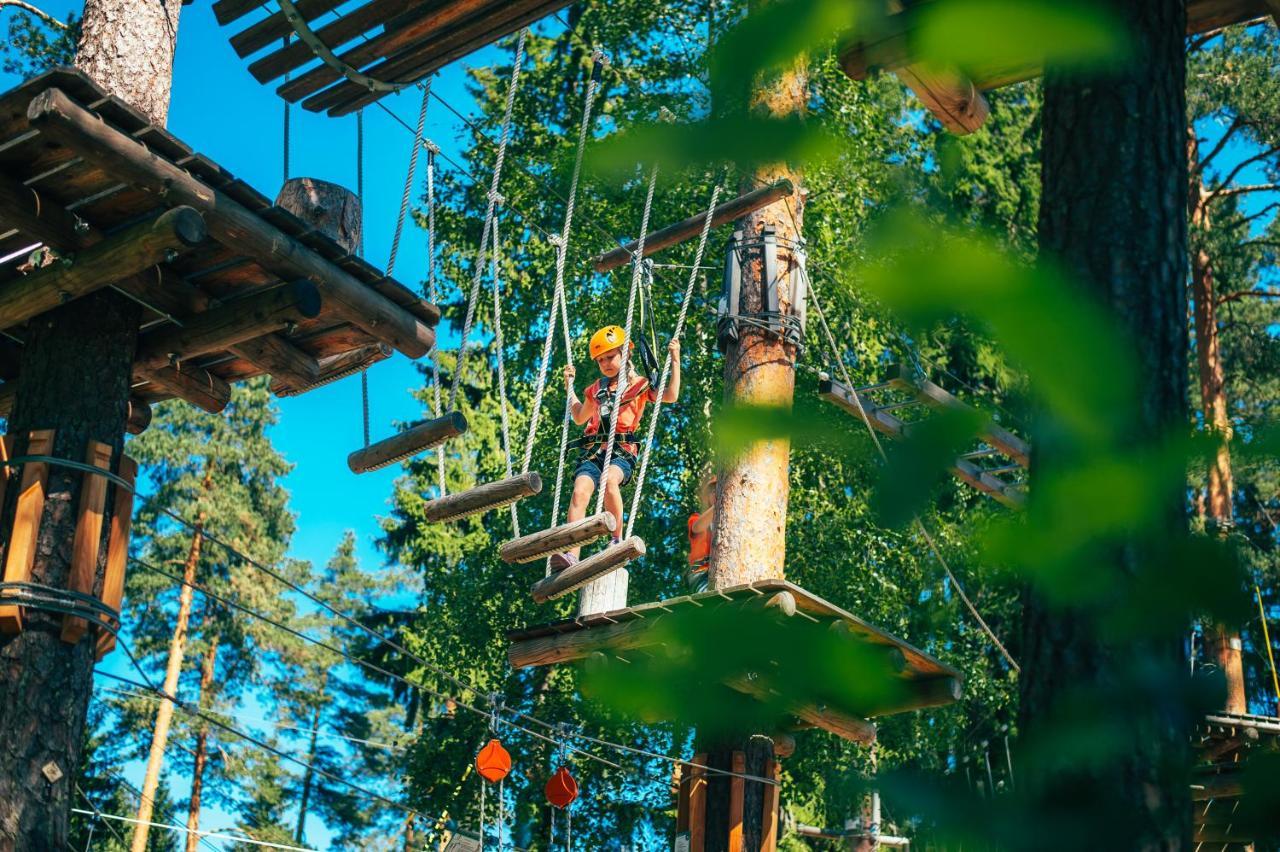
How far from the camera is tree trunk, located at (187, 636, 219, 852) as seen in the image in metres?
24.8

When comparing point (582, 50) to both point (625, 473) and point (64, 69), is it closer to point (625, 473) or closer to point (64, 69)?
point (625, 473)

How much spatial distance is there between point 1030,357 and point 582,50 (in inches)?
685

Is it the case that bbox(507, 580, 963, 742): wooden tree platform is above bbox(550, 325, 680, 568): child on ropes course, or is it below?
below

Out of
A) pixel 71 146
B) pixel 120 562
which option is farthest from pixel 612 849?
pixel 71 146

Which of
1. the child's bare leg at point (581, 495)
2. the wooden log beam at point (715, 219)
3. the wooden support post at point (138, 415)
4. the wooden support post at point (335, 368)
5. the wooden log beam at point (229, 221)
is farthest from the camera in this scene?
the child's bare leg at point (581, 495)

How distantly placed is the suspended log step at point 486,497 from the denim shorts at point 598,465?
1363 millimetres

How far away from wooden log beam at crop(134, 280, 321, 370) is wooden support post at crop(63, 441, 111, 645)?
2.11ft

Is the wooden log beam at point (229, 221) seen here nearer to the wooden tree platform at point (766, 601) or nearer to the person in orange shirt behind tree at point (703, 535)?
the wooden tree platform at point (766, 601)

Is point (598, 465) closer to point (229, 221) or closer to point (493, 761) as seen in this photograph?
point (493, 761)

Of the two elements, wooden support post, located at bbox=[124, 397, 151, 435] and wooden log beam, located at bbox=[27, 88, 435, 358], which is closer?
wooden log beam, located at bbox=[27, 88, 435, 358]

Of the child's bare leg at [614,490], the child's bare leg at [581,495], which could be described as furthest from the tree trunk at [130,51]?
the child's bare leg at [614,490]

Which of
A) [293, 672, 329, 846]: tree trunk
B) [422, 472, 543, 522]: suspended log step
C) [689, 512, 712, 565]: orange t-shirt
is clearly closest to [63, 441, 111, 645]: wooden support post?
[422, 472, 543, 522]: suspended log step

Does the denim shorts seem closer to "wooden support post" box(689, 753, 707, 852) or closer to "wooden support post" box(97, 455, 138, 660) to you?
"wooden support post" box(689, 753, 707, 852)

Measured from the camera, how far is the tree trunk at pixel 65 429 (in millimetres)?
5469
